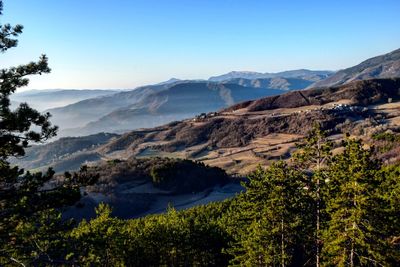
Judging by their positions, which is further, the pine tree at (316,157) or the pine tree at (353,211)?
the pine tree at (316,157)

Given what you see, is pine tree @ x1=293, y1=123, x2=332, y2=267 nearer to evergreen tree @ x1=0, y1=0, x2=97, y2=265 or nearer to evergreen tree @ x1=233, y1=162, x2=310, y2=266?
evergreen tree @ x1=233, y1=162, x2=310, y2=266

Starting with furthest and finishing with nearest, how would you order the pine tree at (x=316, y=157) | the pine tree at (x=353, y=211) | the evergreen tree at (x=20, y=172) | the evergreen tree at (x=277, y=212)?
1. the evergreen tree at (x=277, y=212)
2. the pine tree at (x=316, y=157)
3. the pine tree at (x=353, y=211)
4. the evergreen tree at (x=20, y=172)

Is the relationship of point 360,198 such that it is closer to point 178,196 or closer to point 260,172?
point 260,172

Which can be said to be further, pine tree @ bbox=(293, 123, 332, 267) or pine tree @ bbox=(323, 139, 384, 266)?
pine tree @ bbox=(293, 123, 332, 267)

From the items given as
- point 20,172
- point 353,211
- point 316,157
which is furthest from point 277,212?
point 20,172

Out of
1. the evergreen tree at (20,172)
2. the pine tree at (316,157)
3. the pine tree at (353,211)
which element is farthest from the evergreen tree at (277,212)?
the evergreen tree at (20,172)

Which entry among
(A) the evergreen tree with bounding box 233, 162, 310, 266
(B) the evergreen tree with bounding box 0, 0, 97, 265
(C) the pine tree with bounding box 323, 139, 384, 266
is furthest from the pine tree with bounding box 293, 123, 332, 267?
(B) the evergreen tree with bounding box 0, 0, 97, 265

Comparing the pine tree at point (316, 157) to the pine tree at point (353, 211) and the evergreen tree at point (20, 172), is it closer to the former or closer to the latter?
the pine tree at point (353, 211)

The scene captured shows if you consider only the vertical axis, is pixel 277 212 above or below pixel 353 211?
below

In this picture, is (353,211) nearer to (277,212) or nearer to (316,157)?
(316,157)

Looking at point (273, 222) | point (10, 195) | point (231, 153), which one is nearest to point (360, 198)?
point (273, 222)

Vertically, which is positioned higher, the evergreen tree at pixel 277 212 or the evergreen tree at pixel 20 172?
the evergreen tree at pixel 20 172

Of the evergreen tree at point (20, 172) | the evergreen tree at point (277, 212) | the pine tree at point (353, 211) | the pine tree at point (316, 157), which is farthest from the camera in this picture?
the evergreen tree at point (277, 212)
